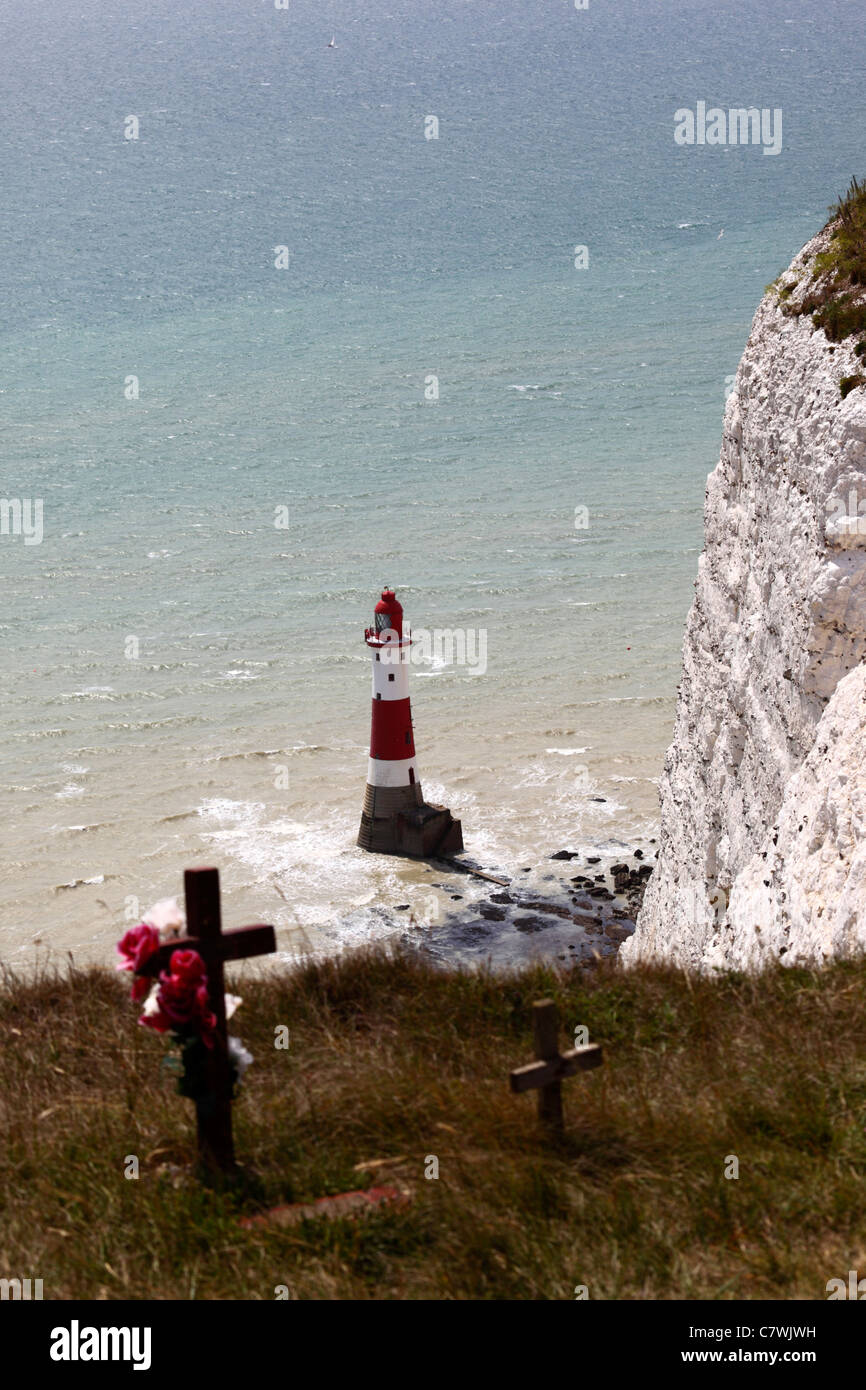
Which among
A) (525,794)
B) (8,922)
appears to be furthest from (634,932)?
(8,922)

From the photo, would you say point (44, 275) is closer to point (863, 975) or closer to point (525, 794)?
point (525, 794)

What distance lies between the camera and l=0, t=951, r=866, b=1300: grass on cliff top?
486cm

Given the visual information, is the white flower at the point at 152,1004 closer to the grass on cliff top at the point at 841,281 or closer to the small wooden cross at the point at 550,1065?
the small wooden cross at the point at 550,1065

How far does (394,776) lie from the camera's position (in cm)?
1773

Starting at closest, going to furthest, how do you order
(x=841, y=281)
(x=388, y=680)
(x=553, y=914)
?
1. (x=841, y=281)
2. (x=553, y=914)
3. (x=388, y=680)

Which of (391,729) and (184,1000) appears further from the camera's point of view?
(391,729)

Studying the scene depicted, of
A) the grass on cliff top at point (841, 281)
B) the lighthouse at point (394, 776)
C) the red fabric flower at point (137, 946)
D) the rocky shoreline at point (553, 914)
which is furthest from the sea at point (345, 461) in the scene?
the red fabric flower at point (137, 946)

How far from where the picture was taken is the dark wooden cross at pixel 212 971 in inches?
208

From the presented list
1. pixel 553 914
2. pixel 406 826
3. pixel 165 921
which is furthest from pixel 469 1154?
pixel 406 826

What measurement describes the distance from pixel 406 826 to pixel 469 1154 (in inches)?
476

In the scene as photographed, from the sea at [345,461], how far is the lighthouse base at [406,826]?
0.22 m

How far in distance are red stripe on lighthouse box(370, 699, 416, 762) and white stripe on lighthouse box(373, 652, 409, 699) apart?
0.25 ft

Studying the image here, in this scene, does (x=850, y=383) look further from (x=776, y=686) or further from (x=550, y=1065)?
(x=550, y=1065)

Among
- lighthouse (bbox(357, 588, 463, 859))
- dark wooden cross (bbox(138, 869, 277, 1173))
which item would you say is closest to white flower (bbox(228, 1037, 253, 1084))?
dark wooden cross (bbox(138, 869, 277, 1173))
